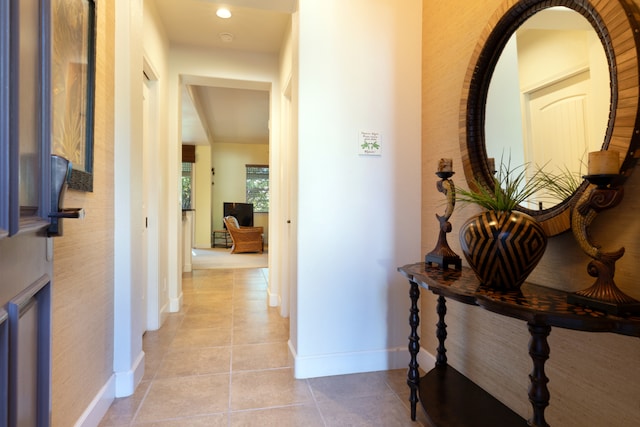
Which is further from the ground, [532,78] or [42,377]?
[532,78]

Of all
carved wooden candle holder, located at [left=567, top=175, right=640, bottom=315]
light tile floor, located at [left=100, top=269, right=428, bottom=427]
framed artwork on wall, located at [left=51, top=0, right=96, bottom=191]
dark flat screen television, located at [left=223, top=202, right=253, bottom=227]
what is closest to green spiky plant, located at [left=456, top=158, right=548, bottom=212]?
carved wooden candle holder, located at [left=567, top=175, right=640, bottom=315]

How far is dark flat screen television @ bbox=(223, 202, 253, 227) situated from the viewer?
8.45 meters

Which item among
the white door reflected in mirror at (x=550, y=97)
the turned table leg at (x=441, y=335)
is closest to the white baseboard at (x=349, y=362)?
the turned table leg at (x=441, y=335)

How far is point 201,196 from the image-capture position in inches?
318

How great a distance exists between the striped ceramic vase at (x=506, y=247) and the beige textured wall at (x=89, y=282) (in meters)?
1.52

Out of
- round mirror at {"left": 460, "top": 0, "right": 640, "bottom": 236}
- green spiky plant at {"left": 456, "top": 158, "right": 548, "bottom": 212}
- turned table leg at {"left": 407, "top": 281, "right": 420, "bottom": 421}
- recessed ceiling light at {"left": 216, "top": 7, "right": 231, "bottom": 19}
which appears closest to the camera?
round mirror at {"left": 460, "top": 0, "right": 640, "bottom": 236}

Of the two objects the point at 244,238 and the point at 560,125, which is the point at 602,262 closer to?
the point at 560,125

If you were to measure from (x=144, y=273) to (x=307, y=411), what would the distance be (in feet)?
5.75

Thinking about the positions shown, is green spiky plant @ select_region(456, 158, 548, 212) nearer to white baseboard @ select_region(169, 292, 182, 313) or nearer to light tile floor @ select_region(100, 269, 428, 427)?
light tile floor @ select_region(100, 269, 428, 427)

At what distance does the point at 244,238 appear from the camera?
723 cm

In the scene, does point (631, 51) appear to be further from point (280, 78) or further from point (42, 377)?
point (280, 78)

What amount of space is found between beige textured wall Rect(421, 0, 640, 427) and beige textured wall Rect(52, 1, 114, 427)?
180 cm

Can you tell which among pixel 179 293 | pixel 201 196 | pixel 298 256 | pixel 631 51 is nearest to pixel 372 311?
pixel 298 256

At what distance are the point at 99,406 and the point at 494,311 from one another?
1788 millimetres
